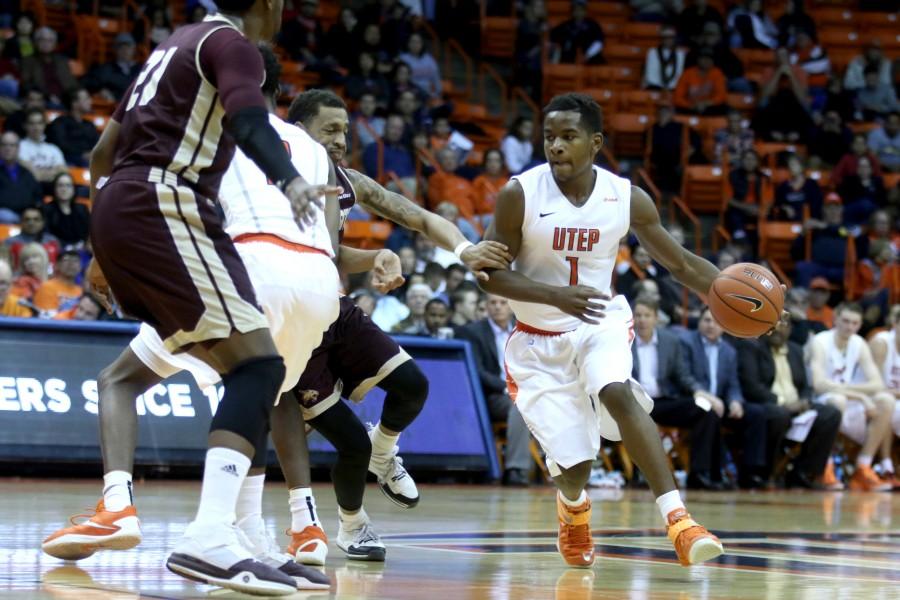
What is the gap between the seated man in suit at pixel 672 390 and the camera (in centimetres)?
1306

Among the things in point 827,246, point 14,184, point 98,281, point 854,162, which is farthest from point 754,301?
point 854,162

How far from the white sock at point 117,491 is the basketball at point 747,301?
9.00ft

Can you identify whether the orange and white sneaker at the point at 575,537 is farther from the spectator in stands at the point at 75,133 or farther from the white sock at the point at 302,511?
the spectator in stands at the point at 75,133

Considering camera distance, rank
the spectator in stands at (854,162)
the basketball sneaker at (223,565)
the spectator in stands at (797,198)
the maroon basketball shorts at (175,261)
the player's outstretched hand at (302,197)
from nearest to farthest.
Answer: the player's outstretched hand at (302,197) → the basketball sneaker at (223,565) → the maroon basketball shorts at (175,261) → the spectator in stands at (797,198) → the spectator in stands at (854,162)

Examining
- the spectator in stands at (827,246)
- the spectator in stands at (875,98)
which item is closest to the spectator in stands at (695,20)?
the spectator in stands at (875,98)

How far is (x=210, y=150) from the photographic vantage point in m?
4.43

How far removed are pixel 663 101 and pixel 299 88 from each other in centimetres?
625

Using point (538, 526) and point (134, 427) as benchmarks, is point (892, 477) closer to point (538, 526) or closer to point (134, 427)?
point (538, 526)

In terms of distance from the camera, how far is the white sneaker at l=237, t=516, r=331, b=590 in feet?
14.8

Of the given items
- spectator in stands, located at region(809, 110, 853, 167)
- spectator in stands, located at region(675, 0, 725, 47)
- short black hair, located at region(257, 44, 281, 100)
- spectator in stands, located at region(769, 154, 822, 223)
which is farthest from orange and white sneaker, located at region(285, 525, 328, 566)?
spectator in stands, located at region(675, 0, 725, 47)

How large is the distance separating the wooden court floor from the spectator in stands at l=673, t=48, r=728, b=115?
12.1 meters

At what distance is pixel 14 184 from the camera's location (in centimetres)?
1377

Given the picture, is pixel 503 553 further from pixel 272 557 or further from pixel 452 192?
pixel 452 192

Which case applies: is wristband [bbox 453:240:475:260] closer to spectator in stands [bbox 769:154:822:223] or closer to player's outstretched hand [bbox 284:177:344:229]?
player's outstretched hand [bbox 284:177:344:229]
